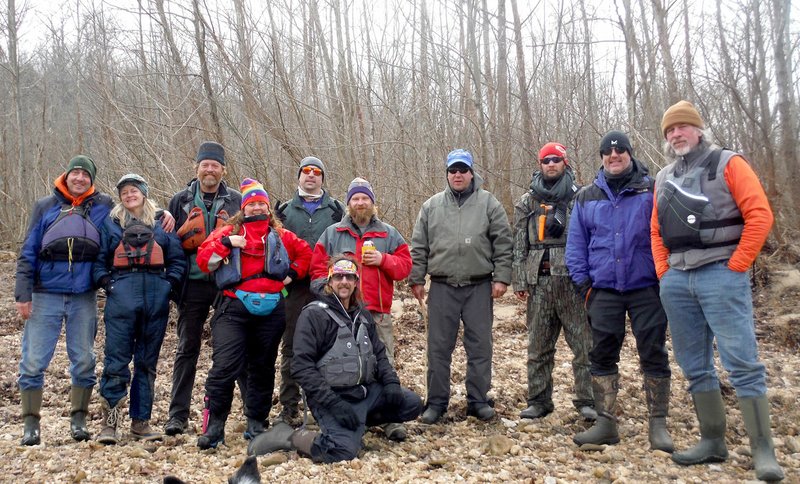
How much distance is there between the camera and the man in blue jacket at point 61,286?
4.71 m

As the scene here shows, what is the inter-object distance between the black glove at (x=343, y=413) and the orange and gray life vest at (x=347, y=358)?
176 millimetres

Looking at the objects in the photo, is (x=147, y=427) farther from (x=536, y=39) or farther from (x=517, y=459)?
(x=536, y=39)

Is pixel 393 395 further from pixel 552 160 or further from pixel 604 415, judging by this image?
pixel 552 160

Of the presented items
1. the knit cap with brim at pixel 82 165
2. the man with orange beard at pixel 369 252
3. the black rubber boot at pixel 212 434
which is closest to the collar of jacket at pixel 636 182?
the man with orange beard at pixel 369 252

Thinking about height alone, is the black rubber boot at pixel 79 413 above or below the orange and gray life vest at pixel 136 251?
below

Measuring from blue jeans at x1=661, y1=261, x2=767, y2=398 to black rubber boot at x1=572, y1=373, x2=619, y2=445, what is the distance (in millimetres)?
586

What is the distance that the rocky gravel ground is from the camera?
3992 millimetres

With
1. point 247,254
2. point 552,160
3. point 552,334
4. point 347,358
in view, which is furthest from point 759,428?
point 247,254

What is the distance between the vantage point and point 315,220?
5531mm

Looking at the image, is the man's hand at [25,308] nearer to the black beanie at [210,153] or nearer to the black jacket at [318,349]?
the black beanie at [210,153]

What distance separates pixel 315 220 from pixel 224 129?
5965 mm

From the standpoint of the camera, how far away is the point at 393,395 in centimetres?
473

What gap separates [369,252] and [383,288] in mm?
384

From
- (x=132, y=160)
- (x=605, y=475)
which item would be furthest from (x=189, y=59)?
(x=605, y=475)
